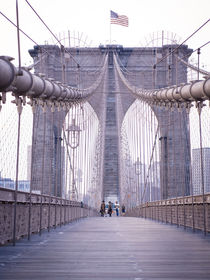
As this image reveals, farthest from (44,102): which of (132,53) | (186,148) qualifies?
(132,53)

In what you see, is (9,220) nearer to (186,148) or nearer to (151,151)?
(151,151)

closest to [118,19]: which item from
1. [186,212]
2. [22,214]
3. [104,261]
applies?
[186,212]

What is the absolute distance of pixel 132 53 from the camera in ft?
110

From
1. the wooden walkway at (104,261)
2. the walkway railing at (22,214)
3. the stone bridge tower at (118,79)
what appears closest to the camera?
the wooden walkway at (104,261)

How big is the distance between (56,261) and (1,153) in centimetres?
553

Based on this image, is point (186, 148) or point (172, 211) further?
point (186, 148)

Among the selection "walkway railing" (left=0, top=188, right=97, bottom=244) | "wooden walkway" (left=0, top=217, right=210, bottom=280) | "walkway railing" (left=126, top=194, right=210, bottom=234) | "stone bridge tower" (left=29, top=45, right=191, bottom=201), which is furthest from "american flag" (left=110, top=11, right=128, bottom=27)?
"wooden walkway" (left=0, top=217, right=210, bottom=280)

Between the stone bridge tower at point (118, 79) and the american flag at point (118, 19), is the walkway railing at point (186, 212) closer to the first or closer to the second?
the stone bridge tower at point (118, 79)

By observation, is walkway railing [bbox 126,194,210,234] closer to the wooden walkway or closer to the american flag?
the wooden walkway

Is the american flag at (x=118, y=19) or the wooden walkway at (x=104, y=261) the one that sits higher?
the american flag at (x=118, y=19)

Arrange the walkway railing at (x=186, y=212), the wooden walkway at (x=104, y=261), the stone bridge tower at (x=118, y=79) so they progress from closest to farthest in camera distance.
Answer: the wooden walkway at (x=104, y=261) < the walkway railing at (x=186, y=212) < the stone bridge tower at (x=118, y=79)

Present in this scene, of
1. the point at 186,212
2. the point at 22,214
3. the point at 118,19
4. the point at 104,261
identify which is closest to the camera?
the point at 104,261

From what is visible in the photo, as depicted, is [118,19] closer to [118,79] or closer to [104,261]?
[118,79]

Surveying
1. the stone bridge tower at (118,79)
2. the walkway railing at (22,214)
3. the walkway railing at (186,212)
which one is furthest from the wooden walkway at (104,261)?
the stone bridge tower at (118,79)
